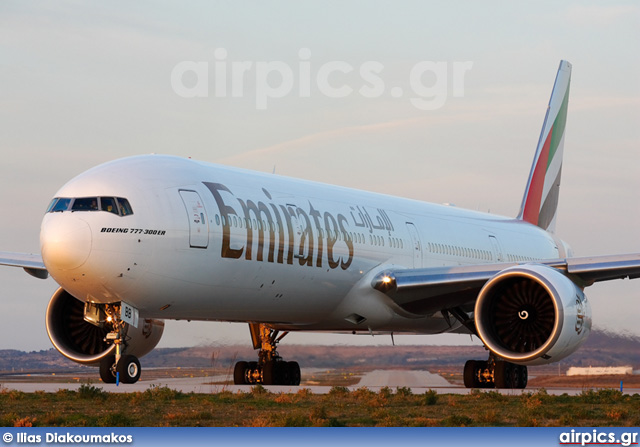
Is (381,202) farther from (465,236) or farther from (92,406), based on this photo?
(92,406)

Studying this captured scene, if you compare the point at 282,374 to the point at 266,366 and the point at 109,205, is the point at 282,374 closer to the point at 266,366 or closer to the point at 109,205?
the point at 266,366

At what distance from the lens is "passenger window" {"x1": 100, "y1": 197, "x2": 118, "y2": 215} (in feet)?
57.8

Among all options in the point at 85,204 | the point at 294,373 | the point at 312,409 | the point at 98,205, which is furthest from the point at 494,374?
the point at 85,204

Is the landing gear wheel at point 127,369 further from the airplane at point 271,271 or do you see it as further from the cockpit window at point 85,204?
the cockpit window at point 85,204

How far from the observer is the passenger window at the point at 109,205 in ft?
57.8

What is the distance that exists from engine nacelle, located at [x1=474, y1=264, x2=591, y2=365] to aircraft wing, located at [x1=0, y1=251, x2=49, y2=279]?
29.4 ft

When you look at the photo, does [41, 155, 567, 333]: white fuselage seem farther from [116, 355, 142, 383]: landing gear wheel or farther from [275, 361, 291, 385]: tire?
[275, 361, 291, 385]: tire

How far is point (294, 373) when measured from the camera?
2578 centimetres

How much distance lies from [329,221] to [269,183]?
149 cm

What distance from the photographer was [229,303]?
19625mm

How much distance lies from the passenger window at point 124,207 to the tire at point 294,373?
8.96m

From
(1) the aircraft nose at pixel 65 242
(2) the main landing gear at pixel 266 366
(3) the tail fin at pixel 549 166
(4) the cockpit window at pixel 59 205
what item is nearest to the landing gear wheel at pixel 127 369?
(1) the aircraft nose at pixel 65 242

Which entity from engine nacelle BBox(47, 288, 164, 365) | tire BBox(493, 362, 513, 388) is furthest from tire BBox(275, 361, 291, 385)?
tire BBox(493, 362, 513, 388)

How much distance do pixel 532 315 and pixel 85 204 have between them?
8362mm
